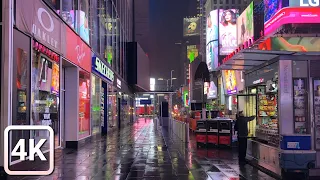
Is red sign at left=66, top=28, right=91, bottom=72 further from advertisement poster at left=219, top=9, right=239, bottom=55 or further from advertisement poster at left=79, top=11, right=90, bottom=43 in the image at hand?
advertisement poster at left=219, top=9, right=239, bottom=55

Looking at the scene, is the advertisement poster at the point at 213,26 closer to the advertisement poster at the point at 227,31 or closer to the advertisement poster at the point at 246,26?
the advertisement poster at the point at 227,31

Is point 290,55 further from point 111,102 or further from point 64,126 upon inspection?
point 111,102

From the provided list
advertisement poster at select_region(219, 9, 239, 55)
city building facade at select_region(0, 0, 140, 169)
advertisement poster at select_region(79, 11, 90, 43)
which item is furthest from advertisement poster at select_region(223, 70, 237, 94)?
advertisement poster at select_region(79, 11, 90, 43)

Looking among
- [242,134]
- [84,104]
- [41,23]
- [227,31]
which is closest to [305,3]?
[227,31]

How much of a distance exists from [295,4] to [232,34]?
55.2 feet

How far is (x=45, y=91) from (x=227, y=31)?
43031mm

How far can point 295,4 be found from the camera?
3600 cm

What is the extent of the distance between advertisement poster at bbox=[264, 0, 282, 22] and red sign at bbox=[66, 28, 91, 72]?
24.6 meters

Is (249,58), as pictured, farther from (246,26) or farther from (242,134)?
(246,26)

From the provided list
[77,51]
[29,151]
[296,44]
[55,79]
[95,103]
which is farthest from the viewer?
[95,103]

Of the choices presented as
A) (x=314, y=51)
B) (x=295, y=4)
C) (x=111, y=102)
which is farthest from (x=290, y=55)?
(x=295, y=4)

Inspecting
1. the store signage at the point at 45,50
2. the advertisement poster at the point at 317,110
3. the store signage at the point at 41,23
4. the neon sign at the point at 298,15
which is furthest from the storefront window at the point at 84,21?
the neon sign at the point at 298,15

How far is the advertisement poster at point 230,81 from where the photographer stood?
3778 centimetres

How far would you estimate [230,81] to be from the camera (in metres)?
39.8
